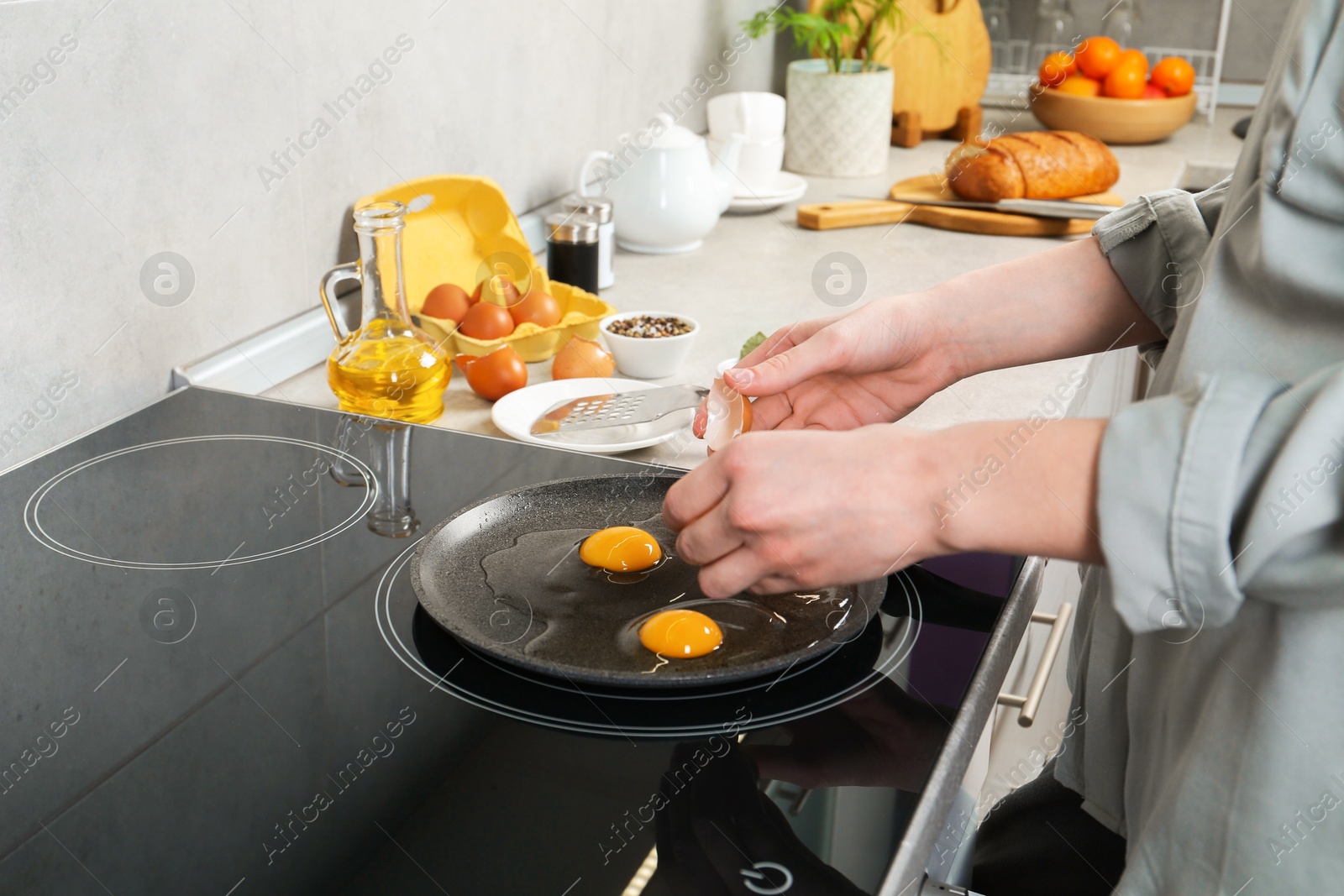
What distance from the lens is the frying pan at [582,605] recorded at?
0.67 m

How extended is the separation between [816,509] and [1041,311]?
0.35 metres

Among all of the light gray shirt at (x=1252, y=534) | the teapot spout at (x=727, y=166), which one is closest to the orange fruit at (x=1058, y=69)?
the teapot spout at (x=727, y=166)

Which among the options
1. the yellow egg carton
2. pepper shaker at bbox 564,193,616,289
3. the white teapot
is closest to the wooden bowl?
the white teapot

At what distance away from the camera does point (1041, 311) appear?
33.8 inches

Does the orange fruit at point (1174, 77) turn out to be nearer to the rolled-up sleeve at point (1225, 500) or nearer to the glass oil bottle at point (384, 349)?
the glass oil bottle at point (384, 349)

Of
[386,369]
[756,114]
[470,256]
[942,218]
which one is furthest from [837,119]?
[386,369]

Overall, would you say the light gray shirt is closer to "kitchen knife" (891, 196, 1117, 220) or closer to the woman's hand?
the woman's hand

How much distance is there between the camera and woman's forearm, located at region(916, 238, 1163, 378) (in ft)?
2.78

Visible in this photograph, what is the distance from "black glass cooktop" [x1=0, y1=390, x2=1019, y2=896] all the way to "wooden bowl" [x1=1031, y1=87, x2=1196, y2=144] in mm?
1778

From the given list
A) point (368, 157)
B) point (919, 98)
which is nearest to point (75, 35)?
point (368, 157)

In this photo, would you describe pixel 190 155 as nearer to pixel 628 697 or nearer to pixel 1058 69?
pixel 628 697

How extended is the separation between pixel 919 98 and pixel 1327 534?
6.50 ft

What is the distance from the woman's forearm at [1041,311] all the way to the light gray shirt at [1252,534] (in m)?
0.15

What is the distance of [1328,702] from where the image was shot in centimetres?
54
